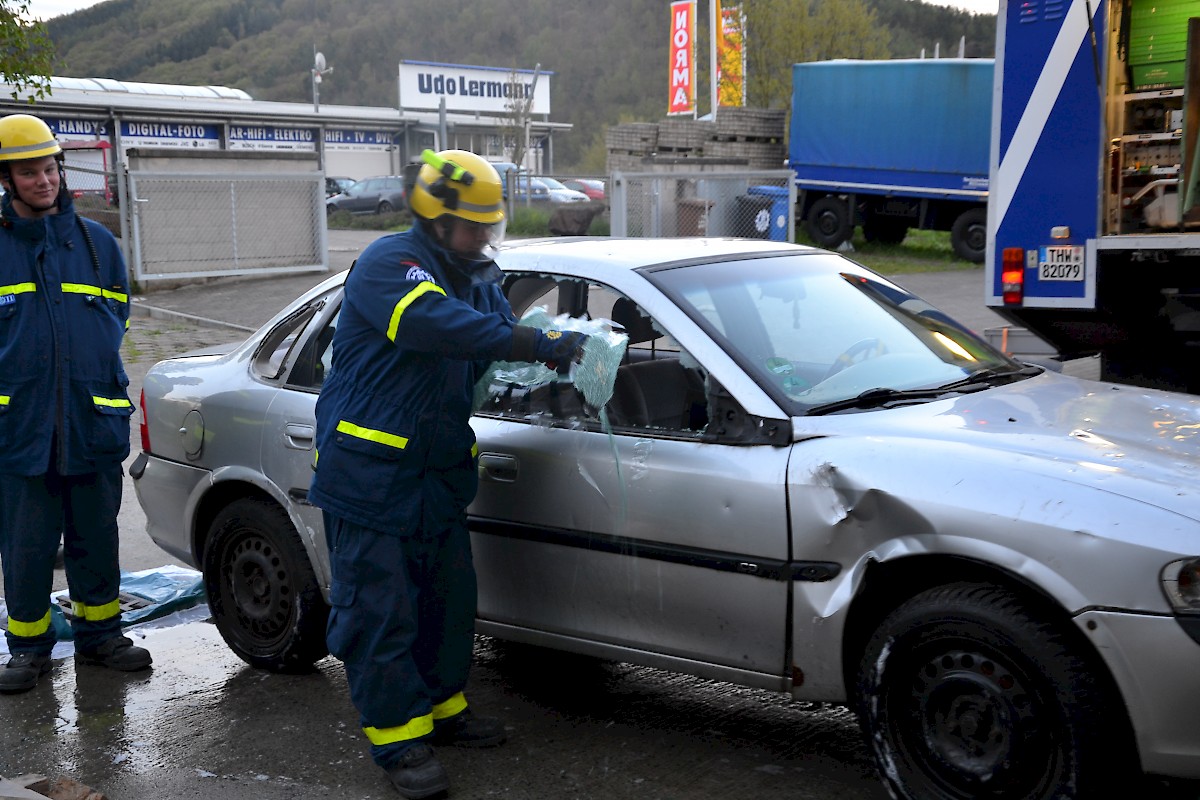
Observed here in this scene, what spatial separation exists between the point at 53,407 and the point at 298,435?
3.02 ft

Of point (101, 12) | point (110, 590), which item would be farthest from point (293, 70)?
point (110, 590)

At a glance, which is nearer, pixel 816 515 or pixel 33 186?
pixel 816 515

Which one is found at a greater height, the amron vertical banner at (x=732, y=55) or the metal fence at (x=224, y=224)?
the amron vertical banner at (x=732, y=55)

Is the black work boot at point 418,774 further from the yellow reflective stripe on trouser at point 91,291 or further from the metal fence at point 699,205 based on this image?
the metal fence at point 699,205

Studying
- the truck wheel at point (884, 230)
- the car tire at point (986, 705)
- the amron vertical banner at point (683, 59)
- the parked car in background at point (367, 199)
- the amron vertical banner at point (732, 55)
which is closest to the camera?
the car tire at point (986, 705)

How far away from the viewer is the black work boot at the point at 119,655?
4719 mm

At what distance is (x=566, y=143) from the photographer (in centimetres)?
8162

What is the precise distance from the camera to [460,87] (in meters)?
63.2

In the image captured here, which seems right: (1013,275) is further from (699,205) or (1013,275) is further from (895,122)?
(895,122)

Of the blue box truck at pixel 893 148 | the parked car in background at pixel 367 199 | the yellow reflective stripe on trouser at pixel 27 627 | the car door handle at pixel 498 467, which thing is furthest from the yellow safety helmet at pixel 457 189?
the parked car in background at pixel 367 199

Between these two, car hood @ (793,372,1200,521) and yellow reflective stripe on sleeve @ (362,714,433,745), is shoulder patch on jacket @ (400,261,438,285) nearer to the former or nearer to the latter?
car hood @ (793,372,1200,521)

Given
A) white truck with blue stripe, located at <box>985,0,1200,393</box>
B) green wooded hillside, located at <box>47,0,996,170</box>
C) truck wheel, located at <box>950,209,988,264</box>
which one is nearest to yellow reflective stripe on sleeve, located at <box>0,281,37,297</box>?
white truck with blue stripe, located at <box>985,0,1200,393</box>

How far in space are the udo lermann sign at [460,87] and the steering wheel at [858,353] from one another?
5597 cm

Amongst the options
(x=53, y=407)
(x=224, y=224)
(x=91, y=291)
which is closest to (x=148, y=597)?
(x=53, y=407)
